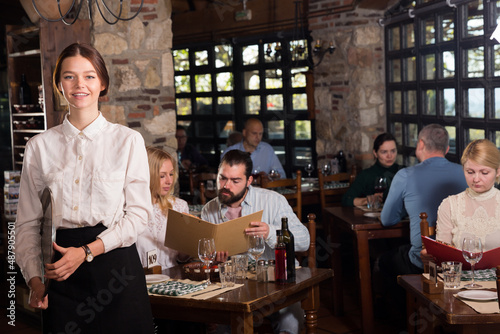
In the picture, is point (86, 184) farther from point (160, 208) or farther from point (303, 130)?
point (303, 130)

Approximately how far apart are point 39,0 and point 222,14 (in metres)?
3.96

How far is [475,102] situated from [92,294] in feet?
11.6

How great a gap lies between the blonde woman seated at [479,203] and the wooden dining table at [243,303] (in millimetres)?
896

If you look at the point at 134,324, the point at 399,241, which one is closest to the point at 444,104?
the point at 399,241

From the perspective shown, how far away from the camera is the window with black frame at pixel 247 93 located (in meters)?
7.66

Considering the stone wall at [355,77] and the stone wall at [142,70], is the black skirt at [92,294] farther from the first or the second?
the stone wall at [355,77]

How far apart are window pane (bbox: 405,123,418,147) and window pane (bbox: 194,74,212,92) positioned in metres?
3.27

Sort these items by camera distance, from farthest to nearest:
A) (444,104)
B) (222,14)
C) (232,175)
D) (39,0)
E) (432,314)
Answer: (222,14), (444,104), (39,0), (232,175), (432,314)

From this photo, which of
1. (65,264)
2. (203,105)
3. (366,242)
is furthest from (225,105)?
(65,264)

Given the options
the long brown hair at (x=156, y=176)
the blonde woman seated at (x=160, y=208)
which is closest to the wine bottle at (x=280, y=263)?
the blonde woman seated at (x=160, y=208)

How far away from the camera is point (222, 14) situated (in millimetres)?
8133

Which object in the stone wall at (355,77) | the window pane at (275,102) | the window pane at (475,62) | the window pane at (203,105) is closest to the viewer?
the window pane at (475,62)

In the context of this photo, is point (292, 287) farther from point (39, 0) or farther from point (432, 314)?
point (39, 0)

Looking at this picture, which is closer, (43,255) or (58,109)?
(43,255)
